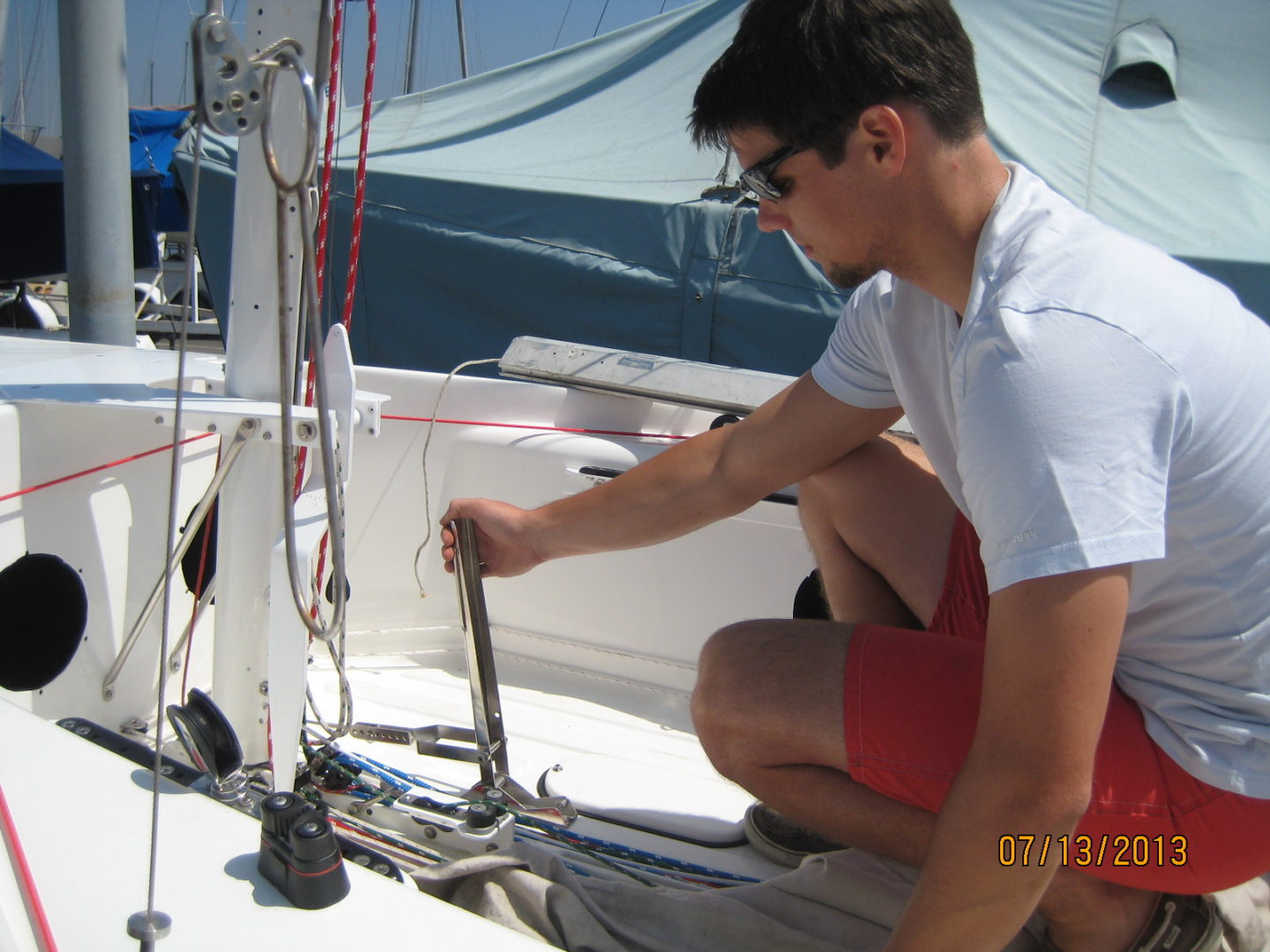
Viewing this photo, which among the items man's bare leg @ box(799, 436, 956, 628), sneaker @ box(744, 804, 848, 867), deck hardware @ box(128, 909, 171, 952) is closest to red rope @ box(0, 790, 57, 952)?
deck hardware @ box(128, 909, 171, 952)

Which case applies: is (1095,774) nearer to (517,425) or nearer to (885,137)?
(885,137)

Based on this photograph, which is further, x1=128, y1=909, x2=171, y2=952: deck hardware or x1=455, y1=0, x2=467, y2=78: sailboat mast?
x1=455, y1=0, x2=467, y2=78: sailboat mast

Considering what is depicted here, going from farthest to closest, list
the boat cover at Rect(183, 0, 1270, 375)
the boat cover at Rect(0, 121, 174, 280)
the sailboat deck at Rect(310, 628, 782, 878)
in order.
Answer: the boat cover at Rect(0, 121, 174, 280)
the boat cover at Rect(183, 0, 1270, 375)
the sailboat deck at Rect(310, 628, 782, 878)

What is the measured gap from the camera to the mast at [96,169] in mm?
3260

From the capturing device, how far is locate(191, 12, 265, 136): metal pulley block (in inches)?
35.3

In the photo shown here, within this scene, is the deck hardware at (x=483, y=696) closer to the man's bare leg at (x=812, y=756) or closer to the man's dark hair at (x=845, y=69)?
the man's bare leg at (x=812, y=756)

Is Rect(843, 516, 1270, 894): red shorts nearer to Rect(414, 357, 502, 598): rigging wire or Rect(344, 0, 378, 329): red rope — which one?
Rect(344, 0, 378, 329): red rope

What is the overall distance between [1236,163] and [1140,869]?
15.6 ft

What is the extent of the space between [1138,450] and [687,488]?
2.66 ft

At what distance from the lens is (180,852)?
3.10 ft

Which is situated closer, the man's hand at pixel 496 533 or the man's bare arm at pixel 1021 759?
the man's bare arm at pixel 1021 759

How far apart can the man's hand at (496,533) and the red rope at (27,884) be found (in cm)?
73

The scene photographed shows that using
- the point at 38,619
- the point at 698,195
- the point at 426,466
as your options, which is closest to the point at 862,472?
the point at 426,466

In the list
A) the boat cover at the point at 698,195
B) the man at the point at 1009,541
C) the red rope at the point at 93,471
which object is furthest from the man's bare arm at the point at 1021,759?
the boat cover at the point at 698,195
